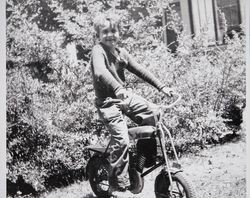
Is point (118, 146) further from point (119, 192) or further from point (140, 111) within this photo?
point (119, 192)

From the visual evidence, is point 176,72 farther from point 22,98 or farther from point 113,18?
point 22,98

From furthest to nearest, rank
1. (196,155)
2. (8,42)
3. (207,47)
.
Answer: (207,47)
(196,155)
(8,42)

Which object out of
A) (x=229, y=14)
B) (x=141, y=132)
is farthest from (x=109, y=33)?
(x=229, y=14)

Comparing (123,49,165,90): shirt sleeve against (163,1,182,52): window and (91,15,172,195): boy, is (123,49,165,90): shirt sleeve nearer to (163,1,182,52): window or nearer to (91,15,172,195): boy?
(91,15,172,195): boy

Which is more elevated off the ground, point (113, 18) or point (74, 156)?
point (113, 18)

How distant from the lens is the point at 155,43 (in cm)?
312

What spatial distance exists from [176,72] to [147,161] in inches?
41.6

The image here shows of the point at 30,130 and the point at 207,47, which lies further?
the point at 207,47

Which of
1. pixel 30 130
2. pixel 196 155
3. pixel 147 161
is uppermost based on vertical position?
pixel 30 130

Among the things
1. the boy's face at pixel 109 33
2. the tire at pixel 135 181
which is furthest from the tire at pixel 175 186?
the boy's face at pixel 109 33

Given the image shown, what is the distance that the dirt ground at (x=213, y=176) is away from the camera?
2.56 meters

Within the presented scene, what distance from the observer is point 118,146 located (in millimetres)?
2320

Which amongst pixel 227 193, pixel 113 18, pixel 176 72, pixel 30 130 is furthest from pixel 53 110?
pixel 227 193

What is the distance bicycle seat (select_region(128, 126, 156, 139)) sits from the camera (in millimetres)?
2273
